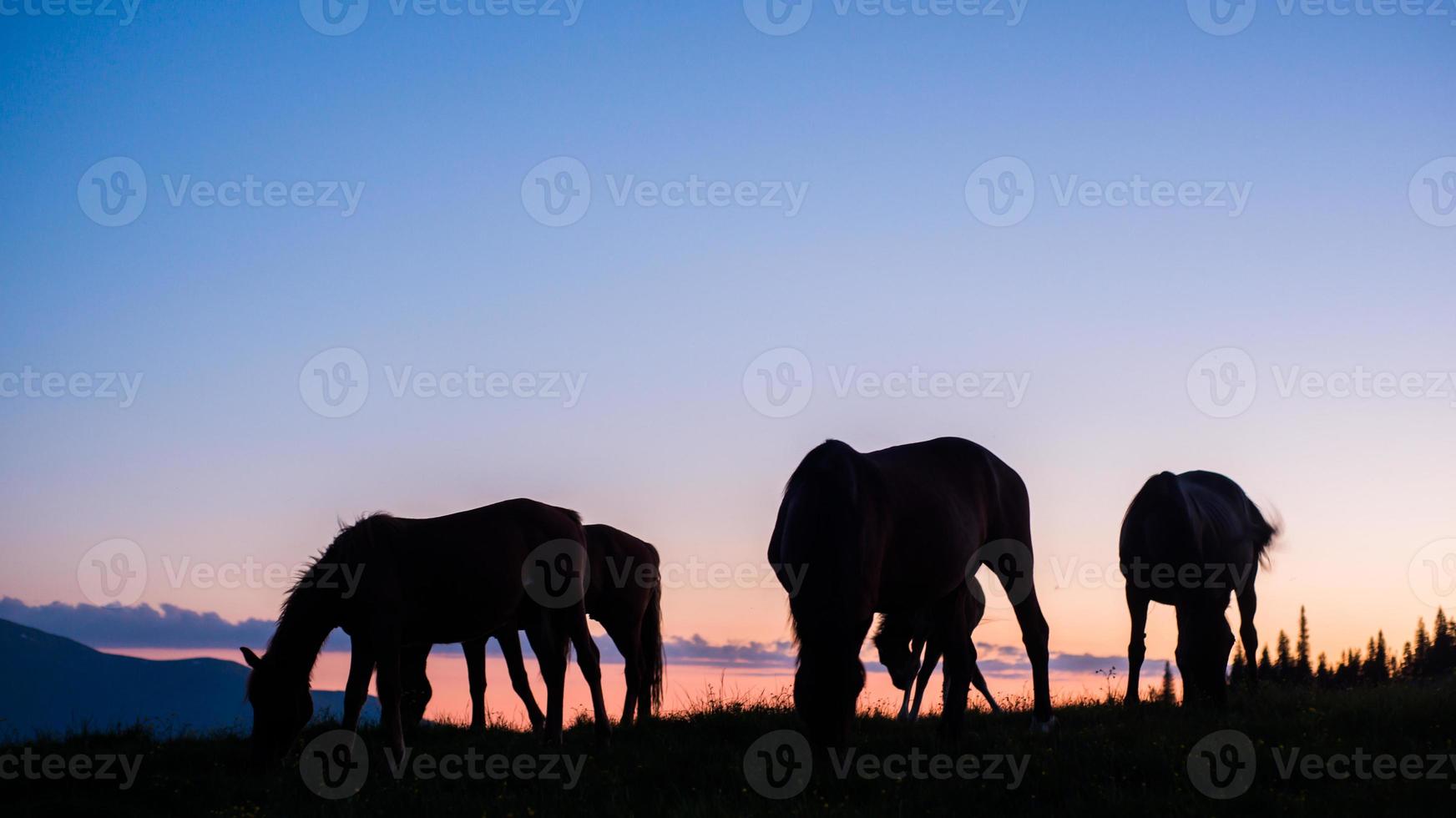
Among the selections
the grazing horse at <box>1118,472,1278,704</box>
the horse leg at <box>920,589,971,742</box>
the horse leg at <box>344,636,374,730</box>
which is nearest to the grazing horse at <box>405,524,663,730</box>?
the horse leg at <box>344,636,374,730</box>

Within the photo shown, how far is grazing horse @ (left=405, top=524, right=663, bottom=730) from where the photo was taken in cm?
1406

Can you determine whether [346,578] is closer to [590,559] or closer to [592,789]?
[592,789]

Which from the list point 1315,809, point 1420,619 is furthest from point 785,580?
point 1420,619

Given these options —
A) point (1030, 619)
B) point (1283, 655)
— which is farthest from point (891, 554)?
point (1283, 655)

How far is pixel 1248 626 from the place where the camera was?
1593 centimetres

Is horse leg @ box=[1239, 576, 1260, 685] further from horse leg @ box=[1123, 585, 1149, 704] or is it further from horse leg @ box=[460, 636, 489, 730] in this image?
horse leg @ box=[460, 636, 489, 730]

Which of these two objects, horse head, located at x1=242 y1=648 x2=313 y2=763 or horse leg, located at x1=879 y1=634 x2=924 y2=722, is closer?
horse head, located at x1=242 y1=648 x2=313 y2=763

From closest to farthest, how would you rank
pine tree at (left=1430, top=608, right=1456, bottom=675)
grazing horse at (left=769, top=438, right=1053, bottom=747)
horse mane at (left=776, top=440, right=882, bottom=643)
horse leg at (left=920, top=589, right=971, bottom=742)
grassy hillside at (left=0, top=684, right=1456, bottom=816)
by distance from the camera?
grazing horse at (left=769, top=438, right=1053, bottom=747) → grassy hillside at (left=0, top=684, right=1456, bottom=816) → horse mane at (left=776, top=440, right=882, bottom=643) → horse leg at (left=920, top=589, right=971, bottom=742) → pine tree at (left=1430, top=608, right=1456, bottom=675)

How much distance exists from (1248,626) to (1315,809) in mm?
9454

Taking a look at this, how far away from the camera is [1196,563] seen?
1196 cm

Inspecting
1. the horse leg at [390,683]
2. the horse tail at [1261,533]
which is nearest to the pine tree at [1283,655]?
the horse tail at [1261,533]

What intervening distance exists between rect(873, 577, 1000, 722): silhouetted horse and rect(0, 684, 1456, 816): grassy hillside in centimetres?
236

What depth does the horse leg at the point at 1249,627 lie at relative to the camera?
1565cm

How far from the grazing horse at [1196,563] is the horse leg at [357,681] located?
8.63 metres
